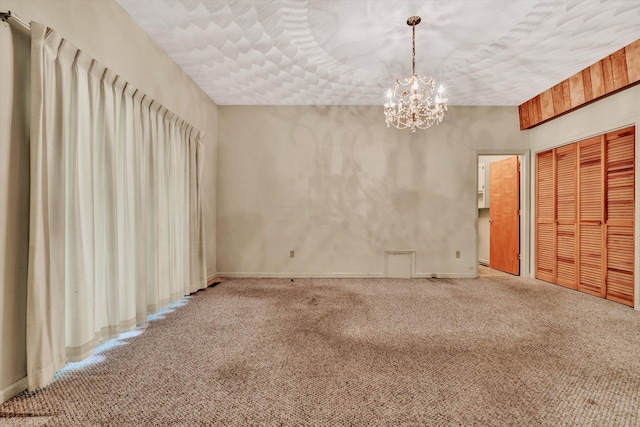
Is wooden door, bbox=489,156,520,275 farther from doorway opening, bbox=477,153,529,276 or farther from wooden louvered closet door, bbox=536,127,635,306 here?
wooden louvered closet door, bbox=536,127,635,306

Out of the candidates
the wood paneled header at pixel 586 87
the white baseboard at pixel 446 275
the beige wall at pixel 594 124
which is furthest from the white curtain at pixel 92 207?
the beige wall at pixel 594 124

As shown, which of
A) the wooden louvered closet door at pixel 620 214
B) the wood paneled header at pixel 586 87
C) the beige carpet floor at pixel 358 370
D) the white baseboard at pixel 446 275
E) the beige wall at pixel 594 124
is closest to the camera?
the beige carpet floor at pixel 358 370

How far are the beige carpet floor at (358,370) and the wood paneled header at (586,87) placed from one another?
8.58 ft

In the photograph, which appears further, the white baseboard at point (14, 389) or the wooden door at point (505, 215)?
the wooden door at point (505, 215)

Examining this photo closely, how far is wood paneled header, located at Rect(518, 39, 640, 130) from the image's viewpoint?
9.94 feet

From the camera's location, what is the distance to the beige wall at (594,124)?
3.14m

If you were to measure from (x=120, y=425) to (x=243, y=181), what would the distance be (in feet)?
12.2

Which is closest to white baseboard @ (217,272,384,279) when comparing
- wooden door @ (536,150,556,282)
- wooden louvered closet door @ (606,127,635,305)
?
wooden door @ (536,150,556,282)

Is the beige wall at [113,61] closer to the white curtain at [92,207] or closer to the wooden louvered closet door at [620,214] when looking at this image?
the white curtain at [92,207]

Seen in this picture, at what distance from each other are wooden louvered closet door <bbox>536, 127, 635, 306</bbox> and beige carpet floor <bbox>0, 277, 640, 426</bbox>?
0.60 metres

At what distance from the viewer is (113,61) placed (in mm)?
2379

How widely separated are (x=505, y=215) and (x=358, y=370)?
4.78m

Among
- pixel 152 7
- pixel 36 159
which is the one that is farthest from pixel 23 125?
pixel 152 7

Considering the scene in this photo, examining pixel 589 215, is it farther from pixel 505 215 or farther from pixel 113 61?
pixel 113 61
